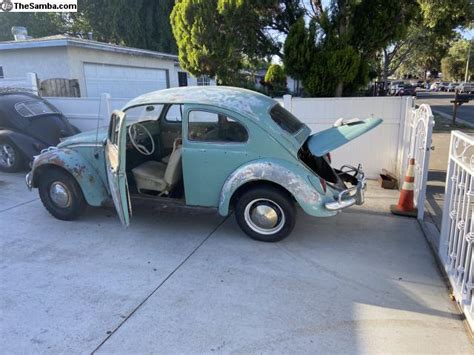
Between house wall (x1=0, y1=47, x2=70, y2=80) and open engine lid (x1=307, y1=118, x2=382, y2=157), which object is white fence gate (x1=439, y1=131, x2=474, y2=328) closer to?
open engine lid (x1=307, y1=118, x2=382, y2=157)

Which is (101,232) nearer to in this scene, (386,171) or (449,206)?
(449,206)

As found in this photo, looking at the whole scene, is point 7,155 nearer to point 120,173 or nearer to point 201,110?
point 120,173

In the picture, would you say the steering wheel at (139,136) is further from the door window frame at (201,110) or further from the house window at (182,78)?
the house window at (182,78)

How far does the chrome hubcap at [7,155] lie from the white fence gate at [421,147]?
7660 millimetres

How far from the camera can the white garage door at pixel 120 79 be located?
13.3 metres

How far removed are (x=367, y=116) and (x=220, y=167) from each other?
144 inches

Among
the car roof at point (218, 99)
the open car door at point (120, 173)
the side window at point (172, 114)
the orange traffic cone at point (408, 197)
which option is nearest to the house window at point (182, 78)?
the side window at point (172, 114)

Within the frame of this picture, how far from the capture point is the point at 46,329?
2904mm

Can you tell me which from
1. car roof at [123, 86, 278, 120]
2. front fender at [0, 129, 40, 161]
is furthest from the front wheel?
front fender at [0, 129, 40, 161]

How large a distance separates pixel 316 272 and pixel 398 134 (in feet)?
13.0

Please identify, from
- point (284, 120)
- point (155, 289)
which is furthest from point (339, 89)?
point (155, 289)

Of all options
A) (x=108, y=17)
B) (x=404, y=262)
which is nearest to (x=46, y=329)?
(x=404, y=262)

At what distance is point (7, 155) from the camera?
763cm

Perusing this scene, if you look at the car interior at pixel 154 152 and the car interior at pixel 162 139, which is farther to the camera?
the car interior at pixel 154 152
